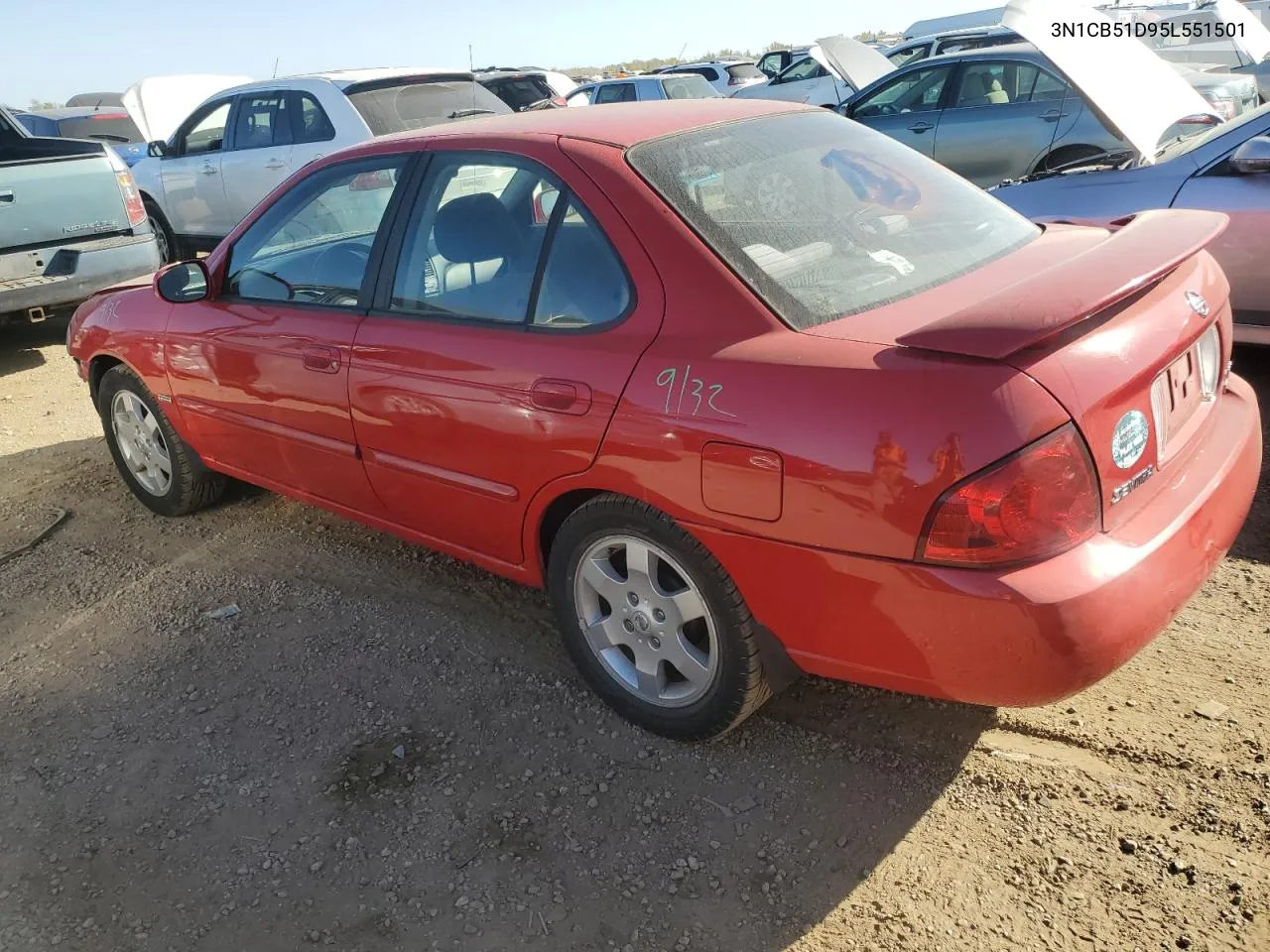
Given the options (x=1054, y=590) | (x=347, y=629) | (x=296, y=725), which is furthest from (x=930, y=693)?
(x=347, y=629)

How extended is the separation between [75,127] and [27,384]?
7932 mm

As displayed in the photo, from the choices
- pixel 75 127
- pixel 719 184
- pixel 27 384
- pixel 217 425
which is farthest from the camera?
pixel 75 127

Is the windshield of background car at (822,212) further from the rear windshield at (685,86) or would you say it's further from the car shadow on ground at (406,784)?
the rear windshield at (685,86)

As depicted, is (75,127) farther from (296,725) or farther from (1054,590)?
(1054,590)

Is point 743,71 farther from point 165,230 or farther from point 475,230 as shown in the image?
point 475,230

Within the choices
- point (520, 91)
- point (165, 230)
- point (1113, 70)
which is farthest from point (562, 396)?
point (165, 230)

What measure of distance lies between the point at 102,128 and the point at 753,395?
46.3 ft

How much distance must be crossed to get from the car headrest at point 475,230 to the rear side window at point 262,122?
6.08m

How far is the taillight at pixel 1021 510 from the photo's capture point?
2.02 m

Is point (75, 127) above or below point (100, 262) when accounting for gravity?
above

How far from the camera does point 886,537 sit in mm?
2143

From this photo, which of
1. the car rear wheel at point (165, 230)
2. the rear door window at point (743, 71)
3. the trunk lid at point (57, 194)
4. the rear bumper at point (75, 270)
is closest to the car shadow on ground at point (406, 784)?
the rear bumper at point (75, 270)

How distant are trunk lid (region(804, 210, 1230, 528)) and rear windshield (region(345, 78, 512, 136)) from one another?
6120 millimetres

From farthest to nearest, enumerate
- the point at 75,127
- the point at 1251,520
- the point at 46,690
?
the point at 75,127 < the point at 1251,520 < the point at 46,690
